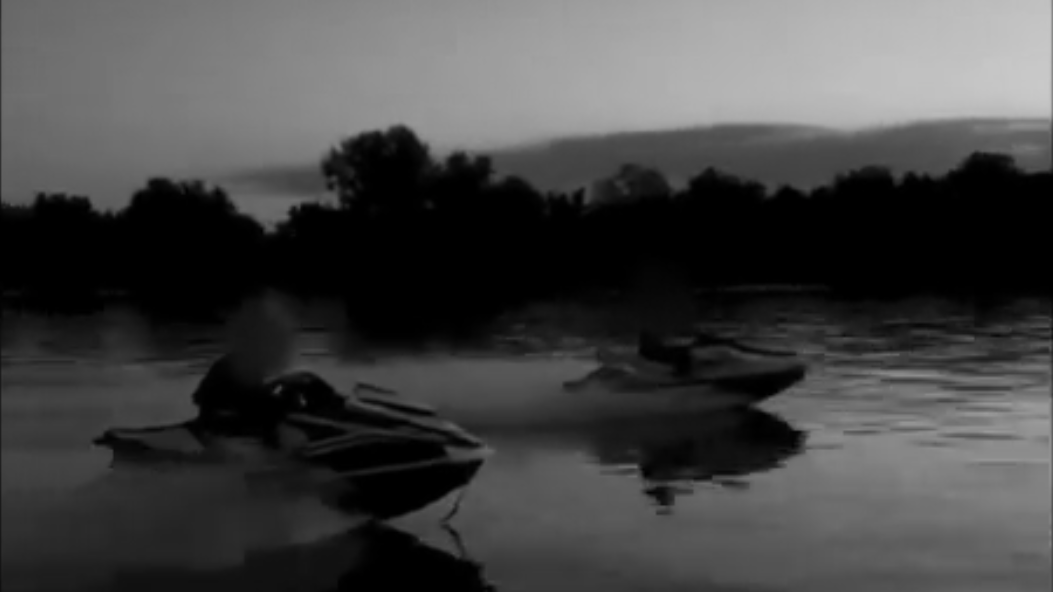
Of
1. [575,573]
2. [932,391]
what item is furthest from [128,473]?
[932,391]

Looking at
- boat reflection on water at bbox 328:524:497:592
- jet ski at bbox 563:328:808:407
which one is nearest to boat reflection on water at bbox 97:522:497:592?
boat reflection on water at bbox 328:524:497:592

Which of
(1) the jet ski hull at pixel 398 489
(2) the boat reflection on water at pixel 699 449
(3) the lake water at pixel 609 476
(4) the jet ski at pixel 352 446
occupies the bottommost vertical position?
(2) the boat reflection on water at pixel 699 449

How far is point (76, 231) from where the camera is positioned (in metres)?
3.24

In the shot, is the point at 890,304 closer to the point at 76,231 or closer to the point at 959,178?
the point at 959,178

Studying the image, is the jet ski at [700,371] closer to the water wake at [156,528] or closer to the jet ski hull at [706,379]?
the jet ski hull at [706,379]

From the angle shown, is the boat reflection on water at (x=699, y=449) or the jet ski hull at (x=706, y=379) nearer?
the boat reflection on water at (x=699, y=449)

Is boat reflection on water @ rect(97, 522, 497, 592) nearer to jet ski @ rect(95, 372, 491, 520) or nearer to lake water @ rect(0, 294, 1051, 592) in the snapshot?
lake water @ rect(0, 294, 1051, 592)

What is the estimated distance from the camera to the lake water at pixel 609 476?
313 centimetres

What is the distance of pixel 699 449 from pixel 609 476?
0.69 m

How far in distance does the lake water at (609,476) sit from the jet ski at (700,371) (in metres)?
0.10

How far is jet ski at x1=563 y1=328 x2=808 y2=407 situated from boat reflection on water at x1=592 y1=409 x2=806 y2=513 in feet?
0.39

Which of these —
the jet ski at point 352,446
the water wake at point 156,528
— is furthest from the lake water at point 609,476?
the jet ski at point 352,446

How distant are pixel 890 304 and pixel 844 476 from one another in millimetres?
1103

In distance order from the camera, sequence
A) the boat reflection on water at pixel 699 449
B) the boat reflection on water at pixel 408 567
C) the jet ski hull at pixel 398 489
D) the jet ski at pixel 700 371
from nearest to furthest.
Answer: the boat reflection on water at pixel 408 567 → the jet ski hull at pixel 398 489 → the boat reflection on water at pixel 699 449 → the jet ski at pixel 700 371
